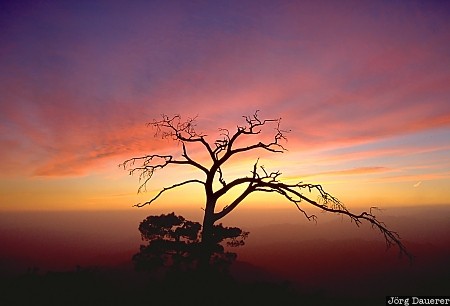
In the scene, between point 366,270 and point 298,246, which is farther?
point 298,246

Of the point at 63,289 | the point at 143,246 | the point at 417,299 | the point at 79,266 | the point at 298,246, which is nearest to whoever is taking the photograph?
the point at 417,299

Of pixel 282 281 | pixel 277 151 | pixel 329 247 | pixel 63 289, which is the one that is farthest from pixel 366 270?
pixel 329 247

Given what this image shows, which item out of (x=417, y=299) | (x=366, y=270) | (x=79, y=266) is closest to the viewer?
(x=417, y=299)

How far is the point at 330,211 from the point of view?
12.8m

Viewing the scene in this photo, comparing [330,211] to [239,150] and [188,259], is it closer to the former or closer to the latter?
[239,150]

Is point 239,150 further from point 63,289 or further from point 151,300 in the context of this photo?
point 63,289

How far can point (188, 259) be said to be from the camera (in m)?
12.9

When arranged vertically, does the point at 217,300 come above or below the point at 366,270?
above

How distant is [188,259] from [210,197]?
9.08 ft

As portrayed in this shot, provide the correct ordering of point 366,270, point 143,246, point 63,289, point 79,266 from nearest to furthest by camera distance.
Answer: point 143,246 < point 63,289 < point 79,266 < point 366,270

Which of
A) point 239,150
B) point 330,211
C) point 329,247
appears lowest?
point 329,247

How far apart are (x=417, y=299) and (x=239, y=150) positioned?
368 inches

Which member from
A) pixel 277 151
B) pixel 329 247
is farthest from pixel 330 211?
pixel 329 247

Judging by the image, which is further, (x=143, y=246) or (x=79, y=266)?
(x=79, y=266)
